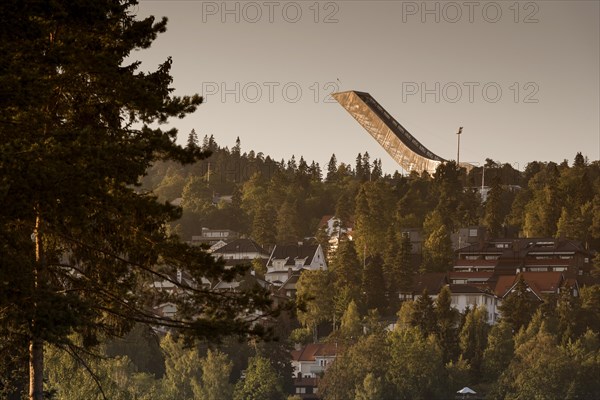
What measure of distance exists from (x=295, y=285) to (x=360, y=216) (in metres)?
16.9

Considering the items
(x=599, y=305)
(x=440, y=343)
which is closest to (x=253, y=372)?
(x=440, y=343)

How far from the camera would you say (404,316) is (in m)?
144

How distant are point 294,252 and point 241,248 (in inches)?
304

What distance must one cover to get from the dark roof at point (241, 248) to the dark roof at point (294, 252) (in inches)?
90.5

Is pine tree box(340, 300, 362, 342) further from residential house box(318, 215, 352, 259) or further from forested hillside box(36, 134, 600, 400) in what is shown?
residential house box(318, 215, 352, 259)

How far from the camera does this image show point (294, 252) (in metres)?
186

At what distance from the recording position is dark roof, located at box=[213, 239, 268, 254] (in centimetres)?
18962

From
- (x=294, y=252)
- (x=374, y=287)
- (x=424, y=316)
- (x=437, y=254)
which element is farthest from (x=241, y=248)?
→ (x=424, y=316)

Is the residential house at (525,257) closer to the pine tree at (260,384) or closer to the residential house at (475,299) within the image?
the residential house at (475,299)

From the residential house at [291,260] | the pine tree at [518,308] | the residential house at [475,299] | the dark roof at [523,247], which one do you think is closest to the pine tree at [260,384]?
the pine tree at [518,308]

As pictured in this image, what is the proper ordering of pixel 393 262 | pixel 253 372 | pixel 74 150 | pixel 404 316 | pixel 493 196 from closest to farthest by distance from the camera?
pixel 74 150 < pixel 253 372 < pixel 404 316 < pixel 393 262 < pixel 493 196

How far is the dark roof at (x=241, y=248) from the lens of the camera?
7466 inches

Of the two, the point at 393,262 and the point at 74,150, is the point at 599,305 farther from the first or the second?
the point at 74,150

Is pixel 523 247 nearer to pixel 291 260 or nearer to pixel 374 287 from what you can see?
pixel 374 287
